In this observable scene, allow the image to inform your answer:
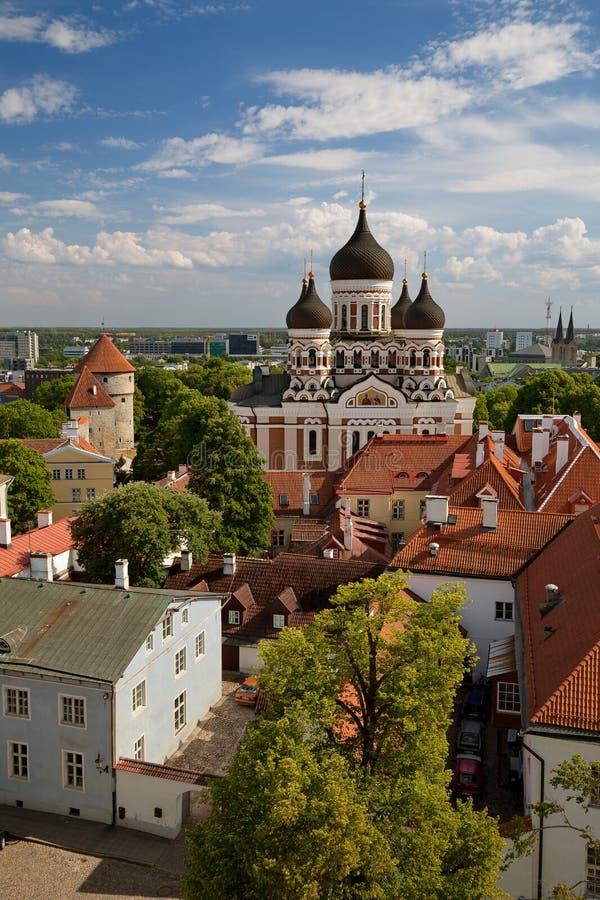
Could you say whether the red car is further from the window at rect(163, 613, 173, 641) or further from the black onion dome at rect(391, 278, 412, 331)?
the black onion dome at rect(391, 278, 412, 331)

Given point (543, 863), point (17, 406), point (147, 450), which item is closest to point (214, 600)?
point (543, 863)

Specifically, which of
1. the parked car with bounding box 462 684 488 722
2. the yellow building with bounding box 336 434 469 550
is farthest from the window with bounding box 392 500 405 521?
the parked car with bounding box 462 684 488 722

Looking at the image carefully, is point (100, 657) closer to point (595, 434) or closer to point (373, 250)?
point (373, 250)

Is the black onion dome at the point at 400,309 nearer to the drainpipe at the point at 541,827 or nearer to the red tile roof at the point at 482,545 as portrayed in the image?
the red tile roof at the point at 482,545

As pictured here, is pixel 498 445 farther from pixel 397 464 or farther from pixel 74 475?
pixel 74 475

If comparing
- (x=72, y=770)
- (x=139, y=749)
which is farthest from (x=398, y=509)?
(x=72, y=770)

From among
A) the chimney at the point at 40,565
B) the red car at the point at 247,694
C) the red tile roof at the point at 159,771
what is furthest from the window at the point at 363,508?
the red tile roof at the point at 159,771
